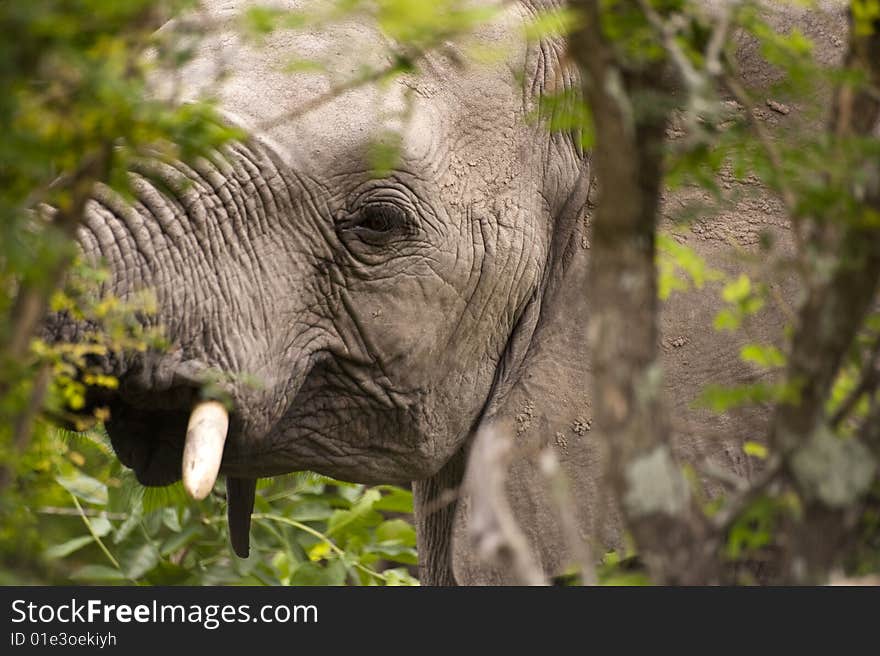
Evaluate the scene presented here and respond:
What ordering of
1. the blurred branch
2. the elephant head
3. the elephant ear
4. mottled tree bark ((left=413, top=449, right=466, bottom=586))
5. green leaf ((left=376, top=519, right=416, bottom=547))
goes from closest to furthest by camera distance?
the blurred branch < the elephant head < the elephant ear < mottled tree bark ((left=413, top=449, right=466, bottom=586)) < green leaf ((left=376, top=519, right=416, bottom=547))

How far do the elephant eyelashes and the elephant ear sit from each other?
1.16 ft

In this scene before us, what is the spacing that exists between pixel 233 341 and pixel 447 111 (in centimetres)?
56

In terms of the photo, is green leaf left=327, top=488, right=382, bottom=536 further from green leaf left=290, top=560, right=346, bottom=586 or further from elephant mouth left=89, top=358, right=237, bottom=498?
elephant mouth left=89, top=358, right=237, bottom=498

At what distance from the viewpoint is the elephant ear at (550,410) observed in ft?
8.92

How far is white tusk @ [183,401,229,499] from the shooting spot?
2.18 m

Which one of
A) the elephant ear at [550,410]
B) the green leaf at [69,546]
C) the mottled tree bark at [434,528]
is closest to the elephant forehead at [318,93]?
the elephant ear at [550,410]

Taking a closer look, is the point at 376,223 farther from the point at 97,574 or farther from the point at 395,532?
the point at 395,532

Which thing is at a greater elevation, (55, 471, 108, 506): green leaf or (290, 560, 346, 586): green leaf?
(55, 471, 108, 506): green leaf

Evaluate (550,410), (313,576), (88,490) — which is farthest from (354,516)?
(550,410)

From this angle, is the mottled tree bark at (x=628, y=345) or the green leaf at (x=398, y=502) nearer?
the mottled tree bark at (x=628, y=345)

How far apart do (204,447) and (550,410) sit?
2.49 feet

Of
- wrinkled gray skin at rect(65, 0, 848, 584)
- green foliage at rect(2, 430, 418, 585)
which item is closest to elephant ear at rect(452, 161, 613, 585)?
wrinkled gray skin at rect(65, 0, 848, 584)

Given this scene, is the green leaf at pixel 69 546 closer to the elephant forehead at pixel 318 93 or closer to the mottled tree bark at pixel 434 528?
the mottled tree bark at pixel 434 528
